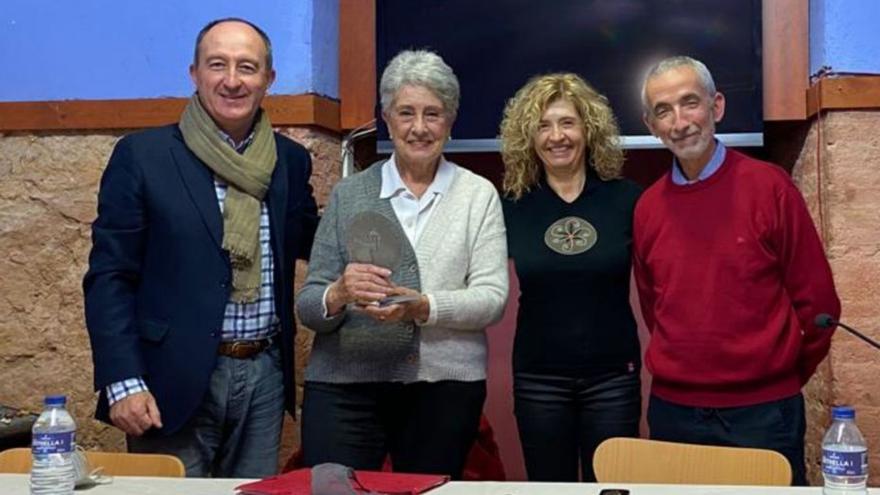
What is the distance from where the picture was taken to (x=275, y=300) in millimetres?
2375

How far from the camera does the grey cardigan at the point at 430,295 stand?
7.47 feet

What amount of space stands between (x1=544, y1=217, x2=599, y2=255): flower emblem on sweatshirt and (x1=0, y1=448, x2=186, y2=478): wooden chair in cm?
108

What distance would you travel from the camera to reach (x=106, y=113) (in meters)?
3.35

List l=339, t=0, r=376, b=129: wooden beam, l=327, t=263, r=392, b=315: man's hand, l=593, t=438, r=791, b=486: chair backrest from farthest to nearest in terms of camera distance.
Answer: l=339, t=0, r=376, b=129: wooden beam < l=327, t=263, r=392, b=315: man's hand < l=593, t=438, r=791, b=486: chair backrest

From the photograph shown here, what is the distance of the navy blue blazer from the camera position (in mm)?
2236

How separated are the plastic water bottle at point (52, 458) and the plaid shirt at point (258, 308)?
0.47 meters

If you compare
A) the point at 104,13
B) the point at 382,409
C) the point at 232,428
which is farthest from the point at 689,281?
the point at 104,13

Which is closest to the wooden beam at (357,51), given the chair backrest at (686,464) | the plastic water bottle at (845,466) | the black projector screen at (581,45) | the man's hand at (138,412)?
the black projector screen at (581,45)

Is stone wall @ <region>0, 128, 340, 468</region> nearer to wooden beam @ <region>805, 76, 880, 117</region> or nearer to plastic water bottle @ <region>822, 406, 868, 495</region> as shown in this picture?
wooden beam @ <region>805, 76, 880, 117</region>

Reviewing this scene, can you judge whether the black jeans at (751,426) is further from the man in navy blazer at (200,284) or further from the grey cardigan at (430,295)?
the man in navy blazer at (200,284)

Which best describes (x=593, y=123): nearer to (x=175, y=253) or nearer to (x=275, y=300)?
(x=275, y=300)

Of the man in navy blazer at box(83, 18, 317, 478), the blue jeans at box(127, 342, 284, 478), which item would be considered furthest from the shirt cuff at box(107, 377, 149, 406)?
the blue jeans at box(127, 342, 284, 478)

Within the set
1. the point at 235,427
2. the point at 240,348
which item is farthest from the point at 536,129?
the point at 235,427

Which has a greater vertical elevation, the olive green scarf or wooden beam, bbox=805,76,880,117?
wooden beam, bbox=805,76,880,117
